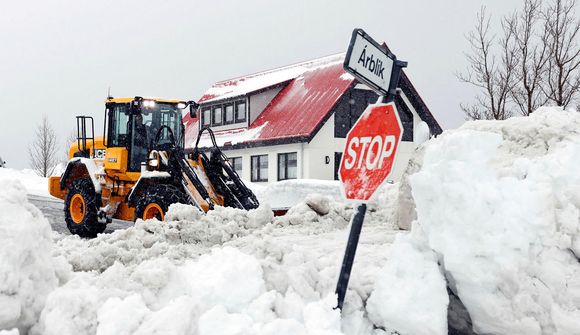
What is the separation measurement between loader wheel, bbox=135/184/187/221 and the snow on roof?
17.1m

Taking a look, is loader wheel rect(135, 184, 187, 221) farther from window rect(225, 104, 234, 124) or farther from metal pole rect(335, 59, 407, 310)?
window rect(225, 104, 234, 124)

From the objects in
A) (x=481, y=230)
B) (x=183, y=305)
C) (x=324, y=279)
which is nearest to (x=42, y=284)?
(x=183, y=305)

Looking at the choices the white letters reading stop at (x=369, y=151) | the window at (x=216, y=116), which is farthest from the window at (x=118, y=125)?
the window at (x=216, y=116)

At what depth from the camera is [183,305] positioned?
3.19 meters

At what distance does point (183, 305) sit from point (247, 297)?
1.97ft

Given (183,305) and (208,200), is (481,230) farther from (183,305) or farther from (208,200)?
(208,200)

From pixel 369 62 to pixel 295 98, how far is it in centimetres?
2164

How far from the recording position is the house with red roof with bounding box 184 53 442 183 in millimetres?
22859

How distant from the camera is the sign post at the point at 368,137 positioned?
12.4 ft

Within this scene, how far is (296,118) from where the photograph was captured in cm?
2364

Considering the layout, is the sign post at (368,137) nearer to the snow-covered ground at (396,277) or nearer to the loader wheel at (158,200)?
the snow-covered ground at (396,277)

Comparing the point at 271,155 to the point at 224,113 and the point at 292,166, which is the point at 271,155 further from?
the point at 224,113

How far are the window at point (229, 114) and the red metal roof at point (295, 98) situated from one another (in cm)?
52

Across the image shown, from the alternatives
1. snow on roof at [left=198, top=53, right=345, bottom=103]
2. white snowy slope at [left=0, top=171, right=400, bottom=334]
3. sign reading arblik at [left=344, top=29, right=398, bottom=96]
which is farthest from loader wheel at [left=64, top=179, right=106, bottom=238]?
snow on roof at [left=198, top=53, right=345, bottom=103]
